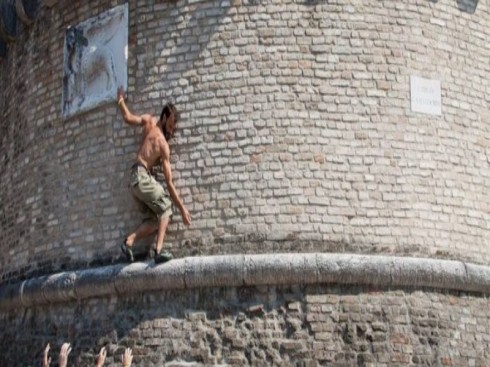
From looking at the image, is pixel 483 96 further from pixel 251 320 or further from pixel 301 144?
pixel 251 320

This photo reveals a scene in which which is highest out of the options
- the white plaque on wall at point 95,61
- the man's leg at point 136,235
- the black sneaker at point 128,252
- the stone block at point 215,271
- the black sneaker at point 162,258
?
the white plaque on wall at point 95,61

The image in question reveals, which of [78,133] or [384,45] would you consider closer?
[384,45]

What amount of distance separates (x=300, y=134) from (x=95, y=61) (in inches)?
106

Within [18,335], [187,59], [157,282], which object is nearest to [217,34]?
[187,59]

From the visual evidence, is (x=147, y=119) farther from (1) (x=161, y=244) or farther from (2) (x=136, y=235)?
(1) (x=161, y=244)

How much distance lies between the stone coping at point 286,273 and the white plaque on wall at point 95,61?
2037 millimetres

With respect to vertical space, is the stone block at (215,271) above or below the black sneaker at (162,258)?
below

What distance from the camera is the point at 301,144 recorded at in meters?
10.1

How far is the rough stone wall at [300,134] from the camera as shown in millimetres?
9953

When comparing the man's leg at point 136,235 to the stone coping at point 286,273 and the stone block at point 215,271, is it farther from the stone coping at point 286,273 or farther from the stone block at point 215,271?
the stone block at point 215,271

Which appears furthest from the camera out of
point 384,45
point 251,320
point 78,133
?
point 78,133

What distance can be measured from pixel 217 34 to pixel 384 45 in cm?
175

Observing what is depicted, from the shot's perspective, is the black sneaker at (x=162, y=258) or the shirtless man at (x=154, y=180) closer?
the black sneaker at (x=162, y=258)

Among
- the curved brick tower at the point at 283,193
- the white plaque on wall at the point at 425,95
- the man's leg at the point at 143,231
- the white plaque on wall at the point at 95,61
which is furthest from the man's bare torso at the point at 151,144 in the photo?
the white plaque on wall at the point at 425,95
